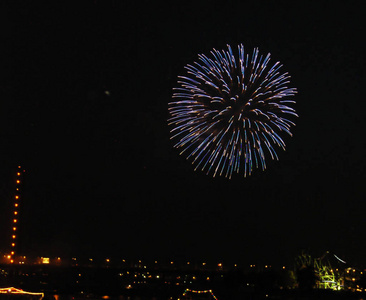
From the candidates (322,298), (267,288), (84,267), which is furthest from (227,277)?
(84,267)

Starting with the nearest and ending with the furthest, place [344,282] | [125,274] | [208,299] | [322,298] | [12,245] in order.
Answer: [12,245] < [208,299] < [322,298] < [344,282] < [125,274]

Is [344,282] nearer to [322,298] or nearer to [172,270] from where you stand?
[322,298]

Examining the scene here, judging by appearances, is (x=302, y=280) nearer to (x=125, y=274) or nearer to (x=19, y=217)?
(x=19, y=217)

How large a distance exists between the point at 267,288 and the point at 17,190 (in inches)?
1548

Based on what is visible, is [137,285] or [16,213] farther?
[137,285]

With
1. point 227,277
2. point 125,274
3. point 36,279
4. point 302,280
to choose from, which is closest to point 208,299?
point 302,280

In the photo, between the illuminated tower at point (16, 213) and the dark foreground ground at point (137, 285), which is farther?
the dark foreground ground at point (137, 285)

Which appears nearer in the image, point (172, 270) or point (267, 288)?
point (267, 288)

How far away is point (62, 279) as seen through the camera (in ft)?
395

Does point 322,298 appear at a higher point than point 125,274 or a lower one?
lower

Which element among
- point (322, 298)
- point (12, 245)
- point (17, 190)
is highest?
point (17, 190)

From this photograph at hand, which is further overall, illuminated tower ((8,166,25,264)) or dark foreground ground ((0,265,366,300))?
dark foreground ground ((0,265,366,300))

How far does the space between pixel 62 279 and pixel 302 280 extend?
61.4 m

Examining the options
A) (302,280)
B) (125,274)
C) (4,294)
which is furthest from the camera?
(125,274)
